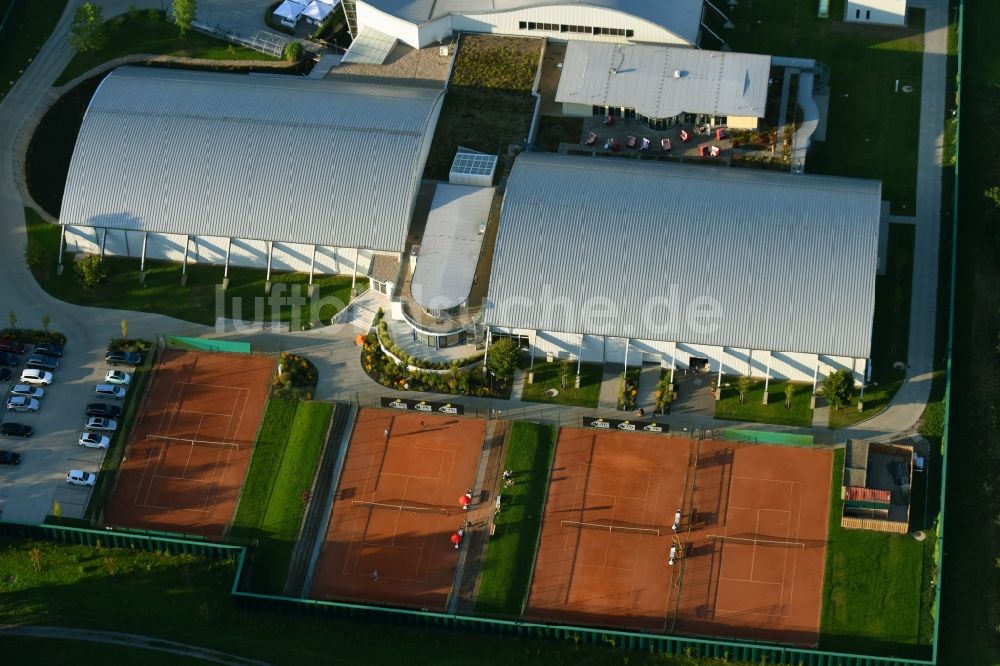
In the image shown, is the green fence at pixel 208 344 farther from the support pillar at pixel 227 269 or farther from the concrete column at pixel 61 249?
the concrete column at pixel 61 249

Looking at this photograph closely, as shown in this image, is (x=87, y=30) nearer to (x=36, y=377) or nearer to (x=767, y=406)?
(x=36, y=377)

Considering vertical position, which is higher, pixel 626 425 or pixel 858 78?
pixel 858 78

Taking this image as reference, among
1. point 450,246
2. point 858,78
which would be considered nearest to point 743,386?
point 450,246

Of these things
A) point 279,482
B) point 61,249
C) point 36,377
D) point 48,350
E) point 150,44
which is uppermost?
point 150,44

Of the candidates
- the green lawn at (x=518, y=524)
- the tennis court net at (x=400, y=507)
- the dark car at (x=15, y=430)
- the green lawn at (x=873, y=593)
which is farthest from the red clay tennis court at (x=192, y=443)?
the green lawn at (x=873, y=593)

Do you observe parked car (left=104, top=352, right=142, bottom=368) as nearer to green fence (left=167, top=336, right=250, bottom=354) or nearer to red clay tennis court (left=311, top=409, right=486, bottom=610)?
green fence (left=167, top=336, right=250, bottom=354)

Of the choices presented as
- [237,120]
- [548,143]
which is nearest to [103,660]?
[237,120]

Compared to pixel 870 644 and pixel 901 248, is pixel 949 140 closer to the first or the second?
pixel 901 248
